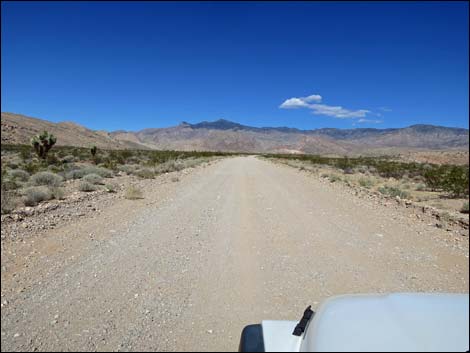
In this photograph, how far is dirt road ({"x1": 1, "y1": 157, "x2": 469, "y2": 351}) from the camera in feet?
10.4

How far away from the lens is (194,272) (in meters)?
4.81

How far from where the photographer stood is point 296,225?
791 centimetres

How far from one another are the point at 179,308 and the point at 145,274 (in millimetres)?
1117

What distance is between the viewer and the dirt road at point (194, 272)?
3174mm

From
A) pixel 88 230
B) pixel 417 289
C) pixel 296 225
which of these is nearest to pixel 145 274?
pixel 88 230

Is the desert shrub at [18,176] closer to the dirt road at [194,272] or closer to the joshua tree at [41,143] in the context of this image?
the dirt road at [194,272]

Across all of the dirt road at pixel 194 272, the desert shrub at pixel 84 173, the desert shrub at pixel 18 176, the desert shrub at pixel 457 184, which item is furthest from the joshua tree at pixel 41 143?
the desert shrub at pixel 457 184

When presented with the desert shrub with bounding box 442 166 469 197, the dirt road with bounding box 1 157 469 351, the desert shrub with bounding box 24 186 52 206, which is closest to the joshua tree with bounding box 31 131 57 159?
the desert shrub with bounding box 24 186 52 206

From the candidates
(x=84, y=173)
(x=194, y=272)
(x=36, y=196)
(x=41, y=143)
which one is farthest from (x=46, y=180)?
(x=41, y=143)

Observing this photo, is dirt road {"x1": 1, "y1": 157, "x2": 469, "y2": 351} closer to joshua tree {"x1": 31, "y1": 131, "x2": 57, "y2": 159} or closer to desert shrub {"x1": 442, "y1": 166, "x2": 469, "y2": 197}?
desert shrub {"x1": 442, "y1": 166, "x2": 469, "y2": 197}

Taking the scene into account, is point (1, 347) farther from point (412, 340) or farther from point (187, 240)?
point (187, 240)

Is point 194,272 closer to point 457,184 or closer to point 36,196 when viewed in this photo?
point 36,196

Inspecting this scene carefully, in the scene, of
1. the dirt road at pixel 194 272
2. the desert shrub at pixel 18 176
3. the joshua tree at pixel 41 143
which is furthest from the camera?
the joshua tree at pixel 41 143

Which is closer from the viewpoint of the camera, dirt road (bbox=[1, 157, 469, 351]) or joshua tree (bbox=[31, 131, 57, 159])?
dirt road (bbox=[1, 157, 469, 351])
